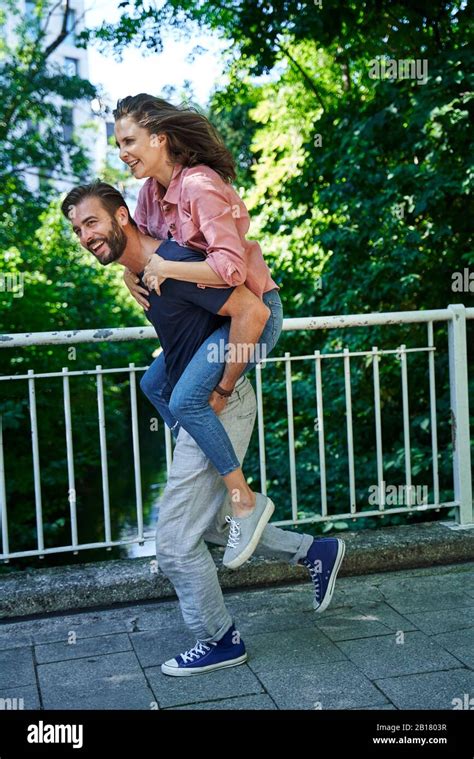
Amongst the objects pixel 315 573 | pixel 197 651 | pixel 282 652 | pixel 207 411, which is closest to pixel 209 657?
pixel 197 651

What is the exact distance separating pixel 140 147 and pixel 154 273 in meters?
0.45

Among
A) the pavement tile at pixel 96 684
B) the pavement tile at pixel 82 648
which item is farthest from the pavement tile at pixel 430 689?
the pavement tile at pixel 82 648

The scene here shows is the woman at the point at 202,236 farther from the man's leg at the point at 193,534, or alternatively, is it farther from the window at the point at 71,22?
the window at the point at 71,22

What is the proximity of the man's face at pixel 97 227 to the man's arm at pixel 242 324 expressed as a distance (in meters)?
0.47

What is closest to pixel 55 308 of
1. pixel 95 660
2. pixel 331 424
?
pixel 331 424

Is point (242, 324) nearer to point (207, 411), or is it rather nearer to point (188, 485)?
point (207, 411)

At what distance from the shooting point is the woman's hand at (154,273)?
10.1 feet

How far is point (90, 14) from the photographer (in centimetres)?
1266

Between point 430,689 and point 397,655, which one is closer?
point 430,689

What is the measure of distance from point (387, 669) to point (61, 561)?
6.83 m

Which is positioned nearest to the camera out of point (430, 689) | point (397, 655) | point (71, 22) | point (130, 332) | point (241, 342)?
point (430, 689)

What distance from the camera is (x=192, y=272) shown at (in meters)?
3.02

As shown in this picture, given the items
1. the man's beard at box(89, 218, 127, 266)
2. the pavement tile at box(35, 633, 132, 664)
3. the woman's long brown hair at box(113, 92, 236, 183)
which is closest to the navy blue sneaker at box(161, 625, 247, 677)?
the pavement tile at box(35, 633, 132, 664)
